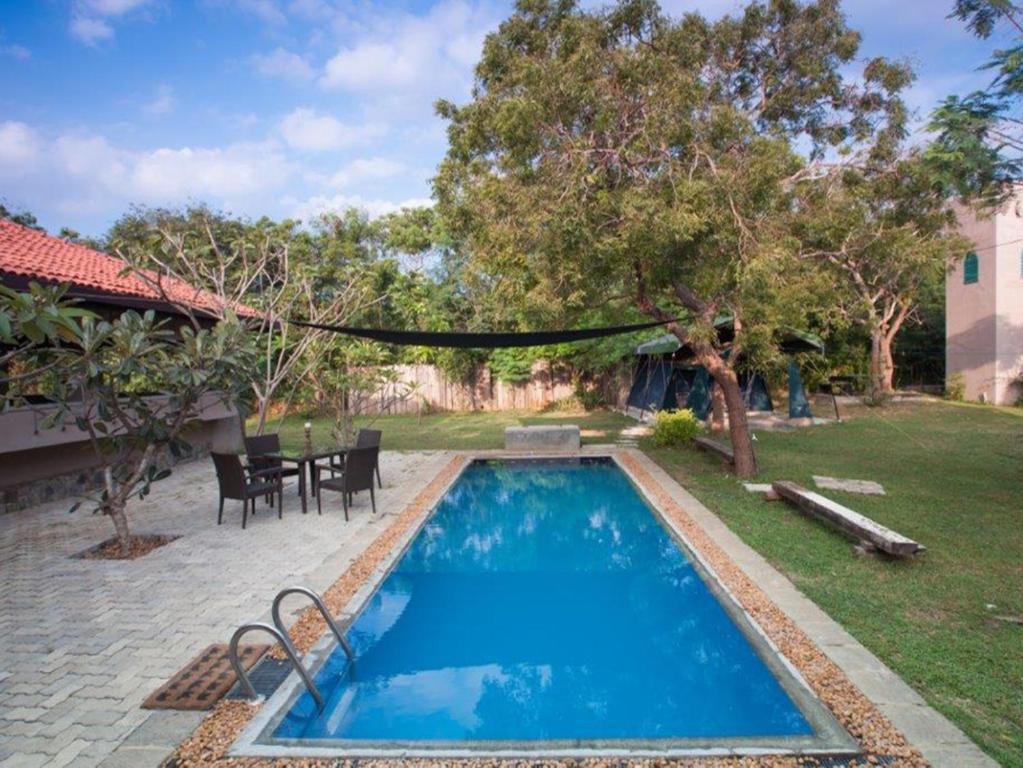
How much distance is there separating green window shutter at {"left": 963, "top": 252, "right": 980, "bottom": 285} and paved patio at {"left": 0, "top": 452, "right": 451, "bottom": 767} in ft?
49.3

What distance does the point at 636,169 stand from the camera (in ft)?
21.0

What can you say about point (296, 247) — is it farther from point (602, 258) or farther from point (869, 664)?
point (869, 664)

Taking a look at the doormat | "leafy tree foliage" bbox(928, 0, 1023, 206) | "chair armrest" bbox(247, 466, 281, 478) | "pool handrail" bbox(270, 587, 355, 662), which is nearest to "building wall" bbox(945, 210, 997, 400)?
"leafy tree foliage" bbox(928, 0, 1023, 206)

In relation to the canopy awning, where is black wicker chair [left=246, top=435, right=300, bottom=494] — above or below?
below

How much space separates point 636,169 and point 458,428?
8.65 metres

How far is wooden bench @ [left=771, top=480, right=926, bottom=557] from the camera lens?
429cm

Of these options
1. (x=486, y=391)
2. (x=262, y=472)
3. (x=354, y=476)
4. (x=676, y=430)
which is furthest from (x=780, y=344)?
(x=262, y=472)

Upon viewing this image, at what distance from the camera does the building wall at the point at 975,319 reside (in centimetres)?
1443

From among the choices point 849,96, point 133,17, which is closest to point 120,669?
point 133,17

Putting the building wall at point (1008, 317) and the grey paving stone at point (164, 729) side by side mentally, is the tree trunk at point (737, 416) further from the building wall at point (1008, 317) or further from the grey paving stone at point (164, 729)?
the building wall at point (1008, 317)

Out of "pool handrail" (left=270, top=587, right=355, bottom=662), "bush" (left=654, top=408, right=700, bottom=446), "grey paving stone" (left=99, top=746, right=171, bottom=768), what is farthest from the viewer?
"bush" (left=654, top=408, right=700, bottom=446)

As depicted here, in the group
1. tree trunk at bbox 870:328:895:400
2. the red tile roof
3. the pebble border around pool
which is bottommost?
the pebble border around pool

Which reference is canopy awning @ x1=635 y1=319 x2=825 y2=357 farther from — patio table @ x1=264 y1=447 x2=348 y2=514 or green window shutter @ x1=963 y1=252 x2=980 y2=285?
patio table @ x1=264 y1=447 x2=348 y2=514

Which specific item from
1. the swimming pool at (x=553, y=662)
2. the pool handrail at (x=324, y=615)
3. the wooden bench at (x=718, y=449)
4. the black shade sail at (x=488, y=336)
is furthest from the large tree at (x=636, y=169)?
the pool handrail at (x=324, y=615)
